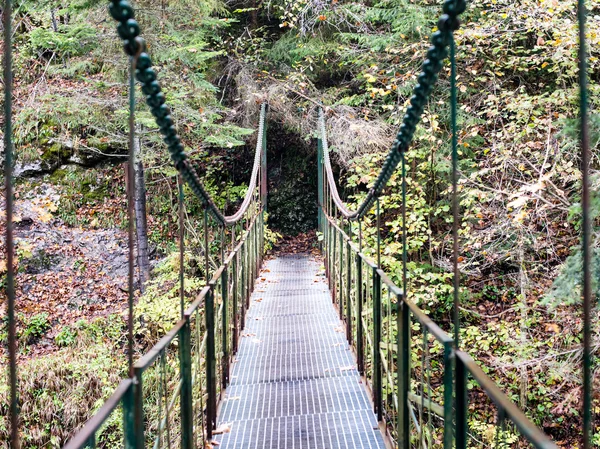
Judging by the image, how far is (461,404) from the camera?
1065 mm

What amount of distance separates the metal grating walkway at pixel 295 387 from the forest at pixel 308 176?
0.76m

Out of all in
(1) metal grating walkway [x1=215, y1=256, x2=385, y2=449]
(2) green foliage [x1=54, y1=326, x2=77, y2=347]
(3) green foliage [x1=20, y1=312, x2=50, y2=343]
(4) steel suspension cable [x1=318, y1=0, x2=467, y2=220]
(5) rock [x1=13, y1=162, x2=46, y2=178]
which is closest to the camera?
(4) steel suspension cable [x1=318, y1=0, x2=467, y2=220]

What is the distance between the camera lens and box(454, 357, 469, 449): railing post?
3.47 feet

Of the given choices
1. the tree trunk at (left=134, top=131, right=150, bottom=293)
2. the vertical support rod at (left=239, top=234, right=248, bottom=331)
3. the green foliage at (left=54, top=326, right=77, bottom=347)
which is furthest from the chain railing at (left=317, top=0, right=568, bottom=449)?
the green foliage at (left=54, top=326, right=77, bottom=347)

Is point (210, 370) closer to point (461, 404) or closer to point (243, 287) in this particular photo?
point (461, 404)

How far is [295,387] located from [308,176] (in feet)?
20.9

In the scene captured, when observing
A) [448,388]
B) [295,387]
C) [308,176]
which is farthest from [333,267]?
[308,176]

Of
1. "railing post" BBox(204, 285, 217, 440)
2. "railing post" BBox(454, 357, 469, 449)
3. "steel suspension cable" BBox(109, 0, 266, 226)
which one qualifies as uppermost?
"steel suspension cable" BBox(109, 0, 266, 226)

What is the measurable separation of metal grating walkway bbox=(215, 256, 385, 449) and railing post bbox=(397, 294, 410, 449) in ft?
1.27

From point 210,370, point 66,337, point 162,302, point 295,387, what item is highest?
point 210,370

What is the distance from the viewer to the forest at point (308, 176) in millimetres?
4516

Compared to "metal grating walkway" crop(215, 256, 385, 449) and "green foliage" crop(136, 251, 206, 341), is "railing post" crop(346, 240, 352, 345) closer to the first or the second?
"metal grating walkway" crop(215, 256, 385, 449)

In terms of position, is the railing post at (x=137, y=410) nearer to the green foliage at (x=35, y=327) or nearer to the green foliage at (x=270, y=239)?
the green foliage at (x=35, y=327)

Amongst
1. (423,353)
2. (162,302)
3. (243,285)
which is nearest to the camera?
(423,353)
